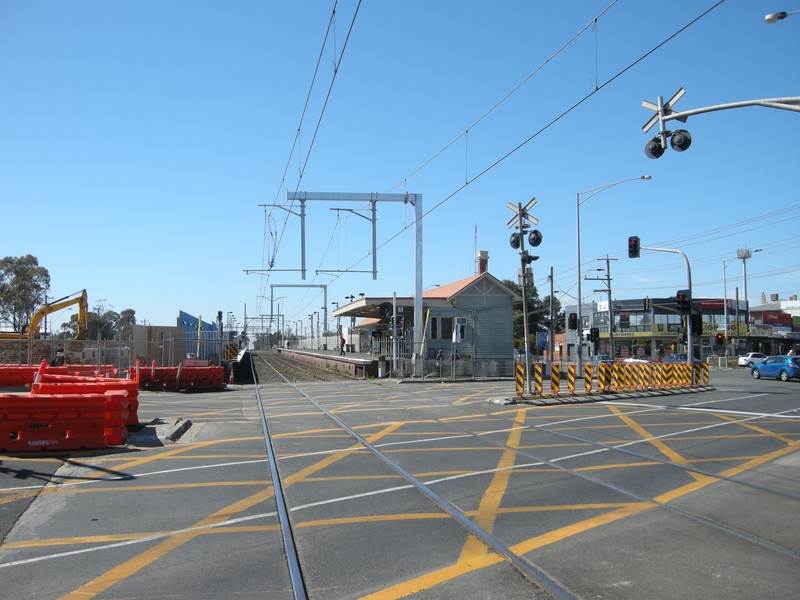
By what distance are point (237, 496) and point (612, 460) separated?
244 inches

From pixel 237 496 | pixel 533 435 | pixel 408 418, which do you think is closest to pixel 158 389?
pixel 408 418

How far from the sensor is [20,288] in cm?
6253

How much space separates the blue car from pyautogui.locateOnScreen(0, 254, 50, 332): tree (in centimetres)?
6285

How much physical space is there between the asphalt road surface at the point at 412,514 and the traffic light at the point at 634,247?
15777 mm

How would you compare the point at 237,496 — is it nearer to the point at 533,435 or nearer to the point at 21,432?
the point at 21,432

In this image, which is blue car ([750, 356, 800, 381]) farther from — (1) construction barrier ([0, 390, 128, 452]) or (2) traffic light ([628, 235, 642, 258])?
(1) construction barrier ([0, 390, 128, 452])

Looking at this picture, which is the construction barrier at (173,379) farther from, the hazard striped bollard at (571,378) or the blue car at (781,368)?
the blue car at (781,368)

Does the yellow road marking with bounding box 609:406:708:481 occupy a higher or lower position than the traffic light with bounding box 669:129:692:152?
lower

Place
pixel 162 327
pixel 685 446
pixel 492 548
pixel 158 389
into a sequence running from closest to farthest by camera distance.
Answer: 1. pixel 492 548
2. pixel 685 446
3. pixel 158 389
4. pixel 162 327

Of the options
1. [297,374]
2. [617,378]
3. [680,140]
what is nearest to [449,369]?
[617,378]

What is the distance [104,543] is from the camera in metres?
6.18

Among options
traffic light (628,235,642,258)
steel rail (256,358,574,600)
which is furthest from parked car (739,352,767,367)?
steel rail (256,358,574,600)

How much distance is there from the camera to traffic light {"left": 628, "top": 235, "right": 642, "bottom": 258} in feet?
95.1

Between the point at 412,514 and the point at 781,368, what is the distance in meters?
35.7
